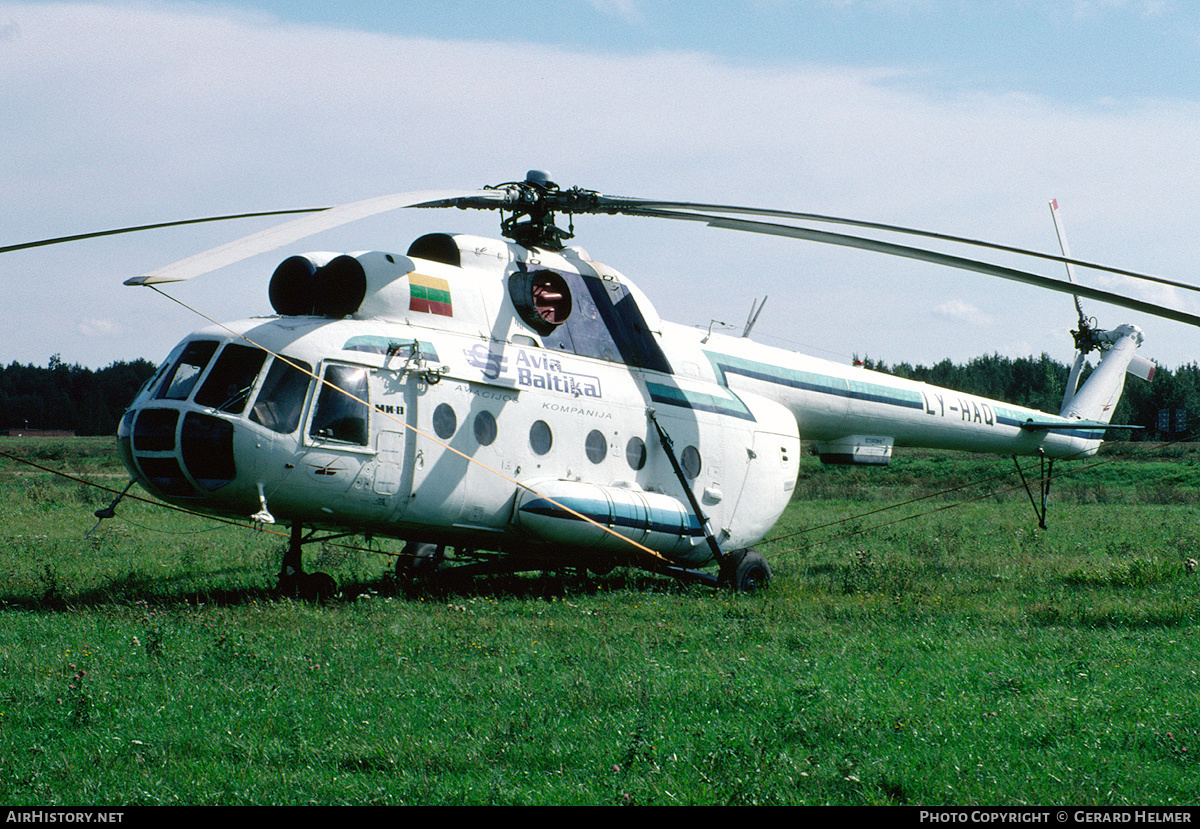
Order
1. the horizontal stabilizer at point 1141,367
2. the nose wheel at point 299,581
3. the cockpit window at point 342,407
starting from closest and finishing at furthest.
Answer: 1. the cockpit window at point 342,407
2. the nose wheel at point 299,581
3. the horizontal stabilizer at point 1141,367

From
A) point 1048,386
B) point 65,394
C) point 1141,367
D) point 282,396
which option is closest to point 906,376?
point 1048,386

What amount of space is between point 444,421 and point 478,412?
1.59 ft

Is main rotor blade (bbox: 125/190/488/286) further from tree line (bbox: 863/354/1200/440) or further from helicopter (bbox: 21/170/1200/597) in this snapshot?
tree line (bbox: 863/354/1200/440)

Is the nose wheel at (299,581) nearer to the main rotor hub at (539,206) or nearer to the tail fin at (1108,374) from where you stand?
the main rotor hub at (539,206)

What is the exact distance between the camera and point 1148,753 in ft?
21.3

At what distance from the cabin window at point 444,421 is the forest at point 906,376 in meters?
86.0

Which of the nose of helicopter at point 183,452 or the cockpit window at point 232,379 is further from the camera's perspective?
the cockpit window at point 232,379

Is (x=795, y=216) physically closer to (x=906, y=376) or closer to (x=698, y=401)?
(x=698, y=401)

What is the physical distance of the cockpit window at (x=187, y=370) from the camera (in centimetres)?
1042

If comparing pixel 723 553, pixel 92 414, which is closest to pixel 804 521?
pixel 723 553

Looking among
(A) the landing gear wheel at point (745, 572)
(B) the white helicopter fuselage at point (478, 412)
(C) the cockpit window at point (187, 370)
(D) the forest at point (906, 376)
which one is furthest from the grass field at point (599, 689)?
(D) the forest at point (906, 376)

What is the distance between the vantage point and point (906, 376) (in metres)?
103

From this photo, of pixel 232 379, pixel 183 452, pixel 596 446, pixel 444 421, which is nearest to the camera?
pixel 183 452

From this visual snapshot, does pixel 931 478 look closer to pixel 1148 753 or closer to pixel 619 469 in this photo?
pixel 619 469
